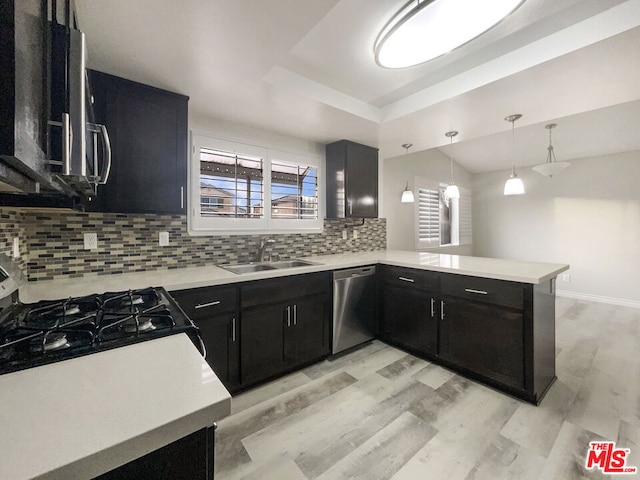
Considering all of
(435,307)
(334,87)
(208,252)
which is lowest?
(435,307)

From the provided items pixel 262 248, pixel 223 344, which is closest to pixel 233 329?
pixel 223 344

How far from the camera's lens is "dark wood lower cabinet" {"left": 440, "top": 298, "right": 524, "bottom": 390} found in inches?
76.0

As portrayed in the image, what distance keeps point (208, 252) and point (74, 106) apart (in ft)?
6.10

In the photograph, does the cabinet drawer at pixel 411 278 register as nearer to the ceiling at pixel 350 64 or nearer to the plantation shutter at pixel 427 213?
the ceiling at pixel 350 64

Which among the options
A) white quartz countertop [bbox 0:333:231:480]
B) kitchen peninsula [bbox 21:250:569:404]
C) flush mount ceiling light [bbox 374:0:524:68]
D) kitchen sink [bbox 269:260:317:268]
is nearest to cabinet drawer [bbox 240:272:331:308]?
kitchen peninsula [bbox 21:250:569:404]

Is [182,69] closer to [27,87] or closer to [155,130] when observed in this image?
[155,130]

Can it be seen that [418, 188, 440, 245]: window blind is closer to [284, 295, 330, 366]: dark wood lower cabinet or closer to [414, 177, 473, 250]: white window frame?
[414, 177, 473, 250]: white window frame

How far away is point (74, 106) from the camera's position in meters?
0.66

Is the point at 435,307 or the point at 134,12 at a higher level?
the point at 134,12

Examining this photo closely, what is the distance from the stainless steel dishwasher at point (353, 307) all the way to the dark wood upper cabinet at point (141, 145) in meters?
1.50

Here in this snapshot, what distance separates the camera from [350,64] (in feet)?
6.39

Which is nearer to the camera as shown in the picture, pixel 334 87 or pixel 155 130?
pixel 155 130

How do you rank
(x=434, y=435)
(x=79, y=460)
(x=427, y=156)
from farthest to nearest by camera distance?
(x=427, y=156), (x=434, y=435), (x=79, y=460)

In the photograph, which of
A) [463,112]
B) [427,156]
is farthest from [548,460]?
[427,156]
